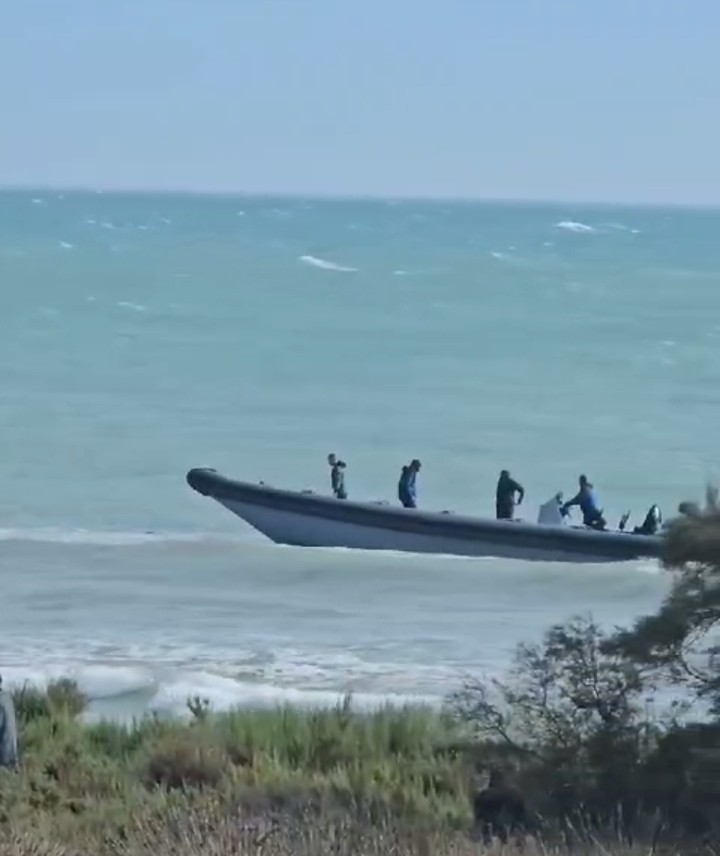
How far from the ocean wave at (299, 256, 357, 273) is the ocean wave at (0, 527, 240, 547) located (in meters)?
73.5

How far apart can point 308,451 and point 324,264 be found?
72.0 metres

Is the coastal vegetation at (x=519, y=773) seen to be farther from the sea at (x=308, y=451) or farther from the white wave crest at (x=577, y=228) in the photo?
the white wave crest at (x=577, y=228)

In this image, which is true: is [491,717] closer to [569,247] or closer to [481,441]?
[481,441]

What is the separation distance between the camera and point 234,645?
19.0 metres

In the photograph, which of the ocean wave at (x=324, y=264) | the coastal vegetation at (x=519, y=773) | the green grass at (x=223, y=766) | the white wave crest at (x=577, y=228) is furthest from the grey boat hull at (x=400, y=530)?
the white wave crest at (x=577, y=228)

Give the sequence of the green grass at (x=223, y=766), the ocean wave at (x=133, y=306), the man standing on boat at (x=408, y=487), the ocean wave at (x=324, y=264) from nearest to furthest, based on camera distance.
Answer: the green grass at (x=223, y=766) < the man standing on boat at (x=408, y=487) < the ocean wave at (x=133, y=306) < the ocean wave at (x=324, y=264)

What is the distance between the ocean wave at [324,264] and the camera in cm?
10228

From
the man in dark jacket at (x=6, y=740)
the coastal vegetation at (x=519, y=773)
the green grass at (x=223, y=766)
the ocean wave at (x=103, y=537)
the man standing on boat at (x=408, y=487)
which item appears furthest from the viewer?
the ocean wave at (x=103, y=537)

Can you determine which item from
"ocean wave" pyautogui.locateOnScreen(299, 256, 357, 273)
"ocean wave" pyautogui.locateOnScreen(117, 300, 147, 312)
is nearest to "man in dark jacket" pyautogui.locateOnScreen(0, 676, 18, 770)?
"ocean wave" pyautogui.locateOnScreen(117, 300, 147, 312)

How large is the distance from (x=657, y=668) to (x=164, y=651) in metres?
9.10

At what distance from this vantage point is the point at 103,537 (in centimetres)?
2697

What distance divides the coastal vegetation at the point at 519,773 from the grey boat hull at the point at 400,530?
36.2 ft

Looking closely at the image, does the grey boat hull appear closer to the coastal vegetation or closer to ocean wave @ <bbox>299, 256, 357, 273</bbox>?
the coastal vegetation

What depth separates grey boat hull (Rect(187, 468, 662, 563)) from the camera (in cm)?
2280
